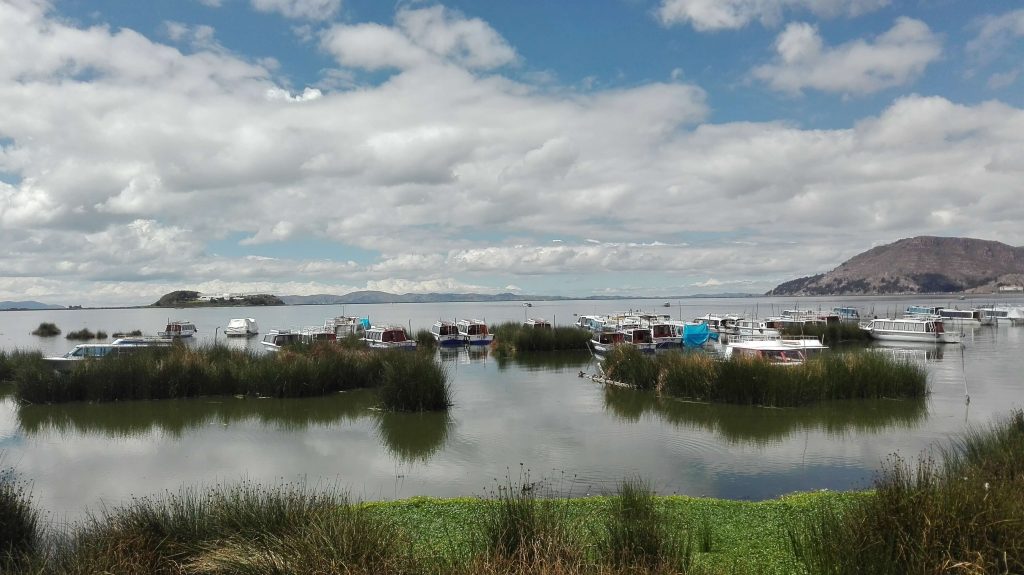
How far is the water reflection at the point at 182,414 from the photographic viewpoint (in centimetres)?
1867

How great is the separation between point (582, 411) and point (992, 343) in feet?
127

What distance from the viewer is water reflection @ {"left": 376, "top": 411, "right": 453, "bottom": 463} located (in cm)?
1543

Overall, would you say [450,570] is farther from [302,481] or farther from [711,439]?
[711,439]

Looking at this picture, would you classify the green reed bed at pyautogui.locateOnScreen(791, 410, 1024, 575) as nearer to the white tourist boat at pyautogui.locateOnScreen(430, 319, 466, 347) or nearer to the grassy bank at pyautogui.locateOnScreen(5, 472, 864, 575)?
the grassy bank at pyautogui.locateOnScreen(5, 472, 864, 575)

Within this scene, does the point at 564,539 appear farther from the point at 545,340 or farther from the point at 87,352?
the point at 545,340

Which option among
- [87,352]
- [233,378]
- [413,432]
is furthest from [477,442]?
[87,352]

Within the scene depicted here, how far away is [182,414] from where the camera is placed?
2058 cm

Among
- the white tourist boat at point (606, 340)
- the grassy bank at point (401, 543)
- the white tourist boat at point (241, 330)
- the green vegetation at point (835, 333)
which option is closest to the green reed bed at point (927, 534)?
the grassy bank at point (401, 543)

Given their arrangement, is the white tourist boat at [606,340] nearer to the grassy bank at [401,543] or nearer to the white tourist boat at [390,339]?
the white tourist boat at [390,339]

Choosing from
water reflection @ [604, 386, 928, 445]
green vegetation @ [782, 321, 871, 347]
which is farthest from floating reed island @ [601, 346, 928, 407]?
green vegetation @ [782, 321, 871, 347]

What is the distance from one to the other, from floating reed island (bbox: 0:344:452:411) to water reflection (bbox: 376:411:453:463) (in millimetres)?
741

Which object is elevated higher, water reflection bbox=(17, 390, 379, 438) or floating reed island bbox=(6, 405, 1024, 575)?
floating reed island bbox=(6, 405, 1024, 575)

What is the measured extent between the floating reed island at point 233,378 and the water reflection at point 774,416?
243 inches

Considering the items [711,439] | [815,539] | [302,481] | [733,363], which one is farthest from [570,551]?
[733,363]
